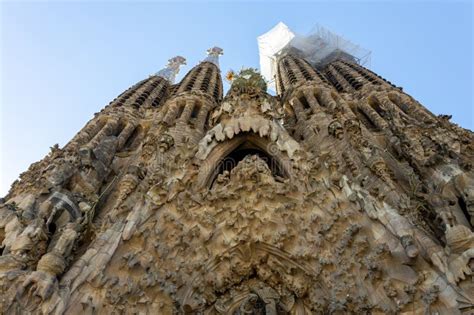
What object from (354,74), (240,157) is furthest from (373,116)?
(354,74)

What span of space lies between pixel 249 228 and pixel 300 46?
86.6 feet

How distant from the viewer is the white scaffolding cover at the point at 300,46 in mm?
30562

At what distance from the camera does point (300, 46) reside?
32.0 metres

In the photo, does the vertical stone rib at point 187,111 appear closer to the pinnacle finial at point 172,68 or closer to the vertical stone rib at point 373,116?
the vertical stone rib at point 373,116

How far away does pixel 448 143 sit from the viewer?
32.2ft

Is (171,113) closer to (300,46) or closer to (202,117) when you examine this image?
(202,117)

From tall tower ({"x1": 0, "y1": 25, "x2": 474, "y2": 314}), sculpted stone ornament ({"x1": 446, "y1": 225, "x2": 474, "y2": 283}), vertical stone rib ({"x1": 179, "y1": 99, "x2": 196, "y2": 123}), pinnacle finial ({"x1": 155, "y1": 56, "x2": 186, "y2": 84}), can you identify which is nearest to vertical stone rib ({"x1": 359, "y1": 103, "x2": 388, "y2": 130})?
tall tower ({"x1": 0, "y1": 25, "x2": 474, "y2": 314})

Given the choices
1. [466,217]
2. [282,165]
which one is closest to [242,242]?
[282,165]

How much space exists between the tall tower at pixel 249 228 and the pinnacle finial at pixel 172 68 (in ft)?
68.8

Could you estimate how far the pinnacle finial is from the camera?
1266 inches

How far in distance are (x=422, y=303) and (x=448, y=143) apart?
213 inches

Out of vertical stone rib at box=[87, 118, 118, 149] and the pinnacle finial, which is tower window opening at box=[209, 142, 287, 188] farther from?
the pinnacle finial

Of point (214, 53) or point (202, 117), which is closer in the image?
point (202, 117)

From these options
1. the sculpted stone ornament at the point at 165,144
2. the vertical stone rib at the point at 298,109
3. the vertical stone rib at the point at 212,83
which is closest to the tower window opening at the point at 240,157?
the sculpted stone ornament at the point at 165,144
